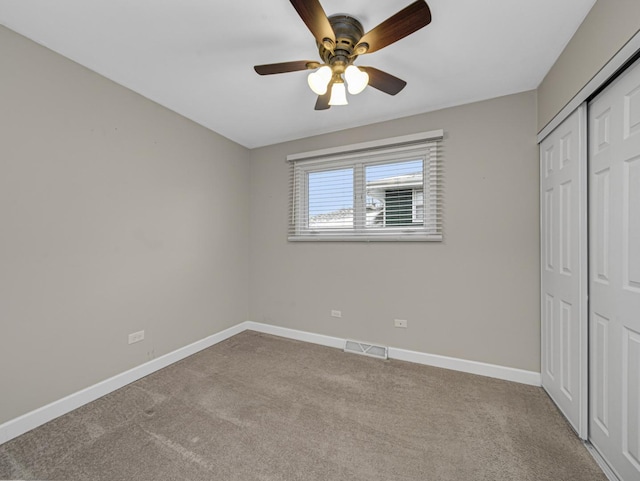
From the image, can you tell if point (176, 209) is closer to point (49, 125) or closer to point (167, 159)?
point (167, 159)

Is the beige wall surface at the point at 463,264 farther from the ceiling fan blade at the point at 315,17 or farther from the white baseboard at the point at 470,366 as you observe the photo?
the ceiling fan blade at the point at 315,17

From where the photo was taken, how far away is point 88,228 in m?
2.01

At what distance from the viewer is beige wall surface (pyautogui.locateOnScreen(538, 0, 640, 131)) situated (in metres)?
1.22

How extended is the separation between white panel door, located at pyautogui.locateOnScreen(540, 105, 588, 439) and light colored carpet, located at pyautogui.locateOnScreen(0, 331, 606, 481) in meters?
0.21

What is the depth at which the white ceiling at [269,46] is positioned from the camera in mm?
1486

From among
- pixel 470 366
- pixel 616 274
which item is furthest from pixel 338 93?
pixel 470 366

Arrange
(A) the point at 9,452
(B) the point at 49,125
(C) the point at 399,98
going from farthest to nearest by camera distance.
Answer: (C) the point at 399,98
(B) the point at 49,125
(A) the point at 9,452

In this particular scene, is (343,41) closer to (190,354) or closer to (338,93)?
(338,93)

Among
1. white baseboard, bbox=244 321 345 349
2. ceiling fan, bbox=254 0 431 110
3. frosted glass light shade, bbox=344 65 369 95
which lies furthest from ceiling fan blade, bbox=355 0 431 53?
white baseboard, bbox=244 321 345 349

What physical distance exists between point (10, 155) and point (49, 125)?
1.05 ft

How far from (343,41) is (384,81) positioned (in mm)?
380

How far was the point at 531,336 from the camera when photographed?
2.24 m

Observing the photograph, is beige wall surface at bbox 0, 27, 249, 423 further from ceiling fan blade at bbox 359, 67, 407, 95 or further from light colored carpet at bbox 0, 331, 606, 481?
ceiling fan blade at bbox 359, 67, 407, 95

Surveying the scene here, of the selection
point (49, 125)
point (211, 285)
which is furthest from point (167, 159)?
point (211, 285)
